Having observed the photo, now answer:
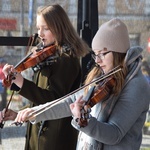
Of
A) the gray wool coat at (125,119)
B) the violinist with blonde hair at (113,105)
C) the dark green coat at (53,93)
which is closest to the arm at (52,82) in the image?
the dark green coat at (53,93)

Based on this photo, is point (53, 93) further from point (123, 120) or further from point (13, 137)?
point (13, 137)

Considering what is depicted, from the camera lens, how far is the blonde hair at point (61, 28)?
6.54ft

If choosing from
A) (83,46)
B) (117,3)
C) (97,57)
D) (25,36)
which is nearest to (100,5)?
(117,3)

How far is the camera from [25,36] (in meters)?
2.57

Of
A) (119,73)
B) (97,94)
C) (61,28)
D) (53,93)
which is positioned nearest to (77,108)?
(97,94)

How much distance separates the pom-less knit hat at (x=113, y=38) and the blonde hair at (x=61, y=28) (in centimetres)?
40

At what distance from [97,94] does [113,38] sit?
218 millimetres

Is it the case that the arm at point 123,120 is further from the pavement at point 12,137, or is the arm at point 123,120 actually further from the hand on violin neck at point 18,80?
the pavement at point 12,137

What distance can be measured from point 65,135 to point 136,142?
0.53 m

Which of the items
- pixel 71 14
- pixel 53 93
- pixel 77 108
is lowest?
pixel 53 93

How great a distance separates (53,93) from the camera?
192 cm

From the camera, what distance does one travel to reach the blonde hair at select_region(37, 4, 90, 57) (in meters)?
1.99

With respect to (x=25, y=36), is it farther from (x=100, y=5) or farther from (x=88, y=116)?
(x=88, y=116)

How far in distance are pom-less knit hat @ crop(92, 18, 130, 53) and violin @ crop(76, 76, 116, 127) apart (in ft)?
0.37
